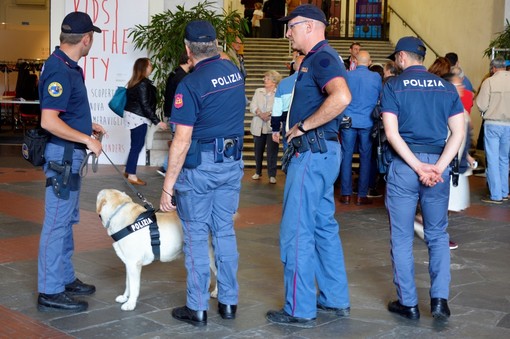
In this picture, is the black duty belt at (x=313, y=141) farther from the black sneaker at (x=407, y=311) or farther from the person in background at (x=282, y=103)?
the person in background at (x=282, y=103)

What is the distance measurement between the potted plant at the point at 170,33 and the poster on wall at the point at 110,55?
0.22 meters

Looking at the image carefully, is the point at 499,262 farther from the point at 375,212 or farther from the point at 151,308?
the point at 151,308

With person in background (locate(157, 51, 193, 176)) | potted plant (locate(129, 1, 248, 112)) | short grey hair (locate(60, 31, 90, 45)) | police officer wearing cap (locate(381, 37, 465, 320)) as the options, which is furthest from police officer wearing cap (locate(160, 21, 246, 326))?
potted plant (locate(129, 1, 248, 112))

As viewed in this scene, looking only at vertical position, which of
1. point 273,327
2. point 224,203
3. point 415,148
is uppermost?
point 415,148

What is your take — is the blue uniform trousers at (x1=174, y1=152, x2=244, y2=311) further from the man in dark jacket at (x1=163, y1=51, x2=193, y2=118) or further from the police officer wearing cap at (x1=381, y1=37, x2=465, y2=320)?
the man in dark jacket at (x1=163, y1=51, x2=193, y2=118)

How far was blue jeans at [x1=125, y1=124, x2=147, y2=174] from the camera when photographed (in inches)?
444

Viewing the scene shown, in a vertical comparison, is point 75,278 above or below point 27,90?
below

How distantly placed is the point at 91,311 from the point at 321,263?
5.21ft

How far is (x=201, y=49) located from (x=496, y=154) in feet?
22.1

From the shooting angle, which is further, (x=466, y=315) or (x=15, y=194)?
(x=15, y=194)

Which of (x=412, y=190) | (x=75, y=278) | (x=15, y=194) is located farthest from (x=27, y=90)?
(x=412, y=190)

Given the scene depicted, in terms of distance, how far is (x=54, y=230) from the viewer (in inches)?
207

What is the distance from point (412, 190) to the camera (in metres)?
5.27

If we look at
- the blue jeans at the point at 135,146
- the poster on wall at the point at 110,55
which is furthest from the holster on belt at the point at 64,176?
the poster on wall at the point at 110,55
